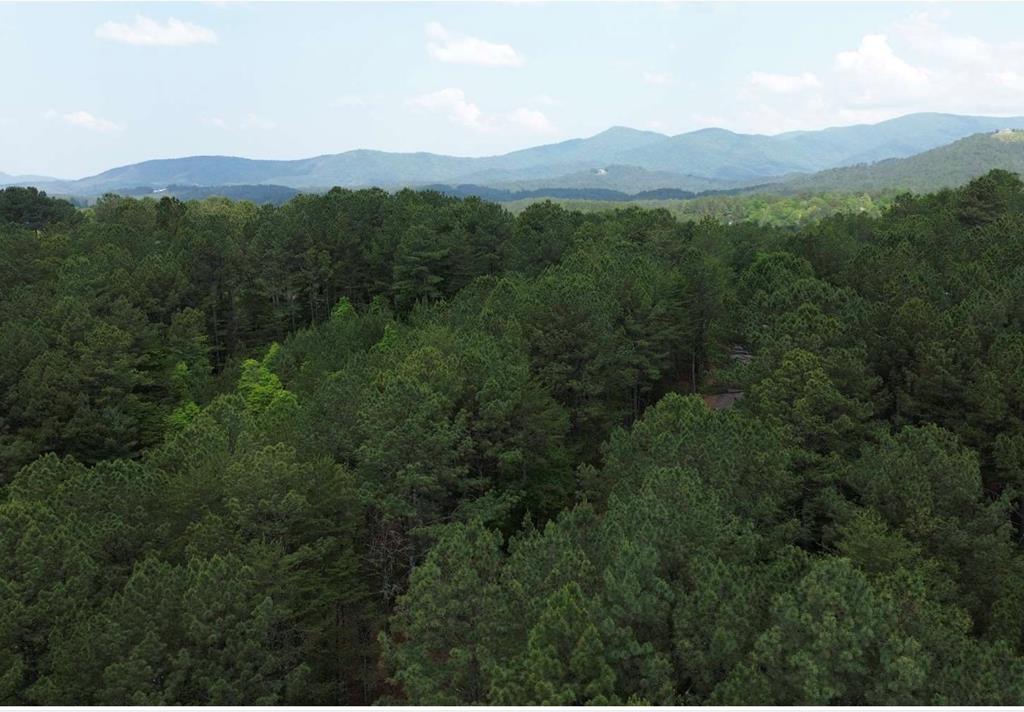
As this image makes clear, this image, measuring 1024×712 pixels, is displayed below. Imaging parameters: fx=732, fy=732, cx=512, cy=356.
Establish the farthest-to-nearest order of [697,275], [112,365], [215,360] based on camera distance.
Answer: [215,360] < [697,275] < [112,365]

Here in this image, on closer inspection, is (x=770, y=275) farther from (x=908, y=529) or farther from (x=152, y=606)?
(x=152, y=606)

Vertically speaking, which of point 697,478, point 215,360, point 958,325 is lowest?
point 215,360

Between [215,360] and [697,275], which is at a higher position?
[697,275]

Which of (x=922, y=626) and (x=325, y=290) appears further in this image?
(x=325, y=290)

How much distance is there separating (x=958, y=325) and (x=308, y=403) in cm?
2667

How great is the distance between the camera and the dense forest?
48.7 ft

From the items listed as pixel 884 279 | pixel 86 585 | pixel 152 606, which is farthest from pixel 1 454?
pixel 884 279

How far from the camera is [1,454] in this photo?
33750 millimetres

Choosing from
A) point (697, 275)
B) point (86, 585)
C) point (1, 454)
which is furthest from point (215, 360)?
point (86, 585)

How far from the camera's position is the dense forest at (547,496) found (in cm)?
1484

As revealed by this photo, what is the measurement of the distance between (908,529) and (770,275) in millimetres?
24599

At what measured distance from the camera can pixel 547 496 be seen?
1153 inches

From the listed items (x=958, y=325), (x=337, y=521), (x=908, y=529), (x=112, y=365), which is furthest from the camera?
(x=112, y=365)

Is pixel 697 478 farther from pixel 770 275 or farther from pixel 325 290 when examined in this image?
pixel 325 290
